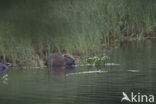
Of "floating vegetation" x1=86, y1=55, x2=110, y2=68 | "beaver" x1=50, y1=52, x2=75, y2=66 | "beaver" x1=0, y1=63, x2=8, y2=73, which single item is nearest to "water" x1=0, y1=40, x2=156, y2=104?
"beaver" x1=0, y1=63, x2=8, y2=73

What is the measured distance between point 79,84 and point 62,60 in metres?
5.62

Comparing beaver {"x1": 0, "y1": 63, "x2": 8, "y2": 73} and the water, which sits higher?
beaver {"x1": 0, "y1": 63, "x2": 8, "y2": 73}

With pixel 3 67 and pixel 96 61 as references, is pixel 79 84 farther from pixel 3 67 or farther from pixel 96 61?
pixel 96 61

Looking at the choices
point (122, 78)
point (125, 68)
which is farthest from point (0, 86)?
point (125, 68)

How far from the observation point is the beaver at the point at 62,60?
15869 millimetres

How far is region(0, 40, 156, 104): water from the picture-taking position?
8.17 metres

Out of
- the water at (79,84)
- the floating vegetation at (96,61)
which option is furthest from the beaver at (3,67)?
the floating vegetation at (96,61)

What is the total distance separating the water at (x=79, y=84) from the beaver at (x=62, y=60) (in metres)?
0.96

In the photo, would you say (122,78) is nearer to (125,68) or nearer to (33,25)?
(125,68)

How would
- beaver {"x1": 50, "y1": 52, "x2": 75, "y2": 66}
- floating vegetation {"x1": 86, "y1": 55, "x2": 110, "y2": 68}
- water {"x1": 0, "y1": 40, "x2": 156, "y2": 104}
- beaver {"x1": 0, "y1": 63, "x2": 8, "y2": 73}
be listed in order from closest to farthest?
water {"x1": 0, "y1": 40, "x2": 156, "y2": 104} → beaver {"x1": 0, "y1": 63, "x2": 8, "y2": 73} → floating vegetation {"x1": 86, "y1": 55, "x2": 110, "y2": 68} → beaver {"x1": 50, "y1": 52, "x2": 75, "y2": 66}

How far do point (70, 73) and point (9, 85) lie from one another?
9.70 feet

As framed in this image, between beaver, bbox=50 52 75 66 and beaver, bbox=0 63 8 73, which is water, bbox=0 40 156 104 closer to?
beaver, bbox=0 63 8 73

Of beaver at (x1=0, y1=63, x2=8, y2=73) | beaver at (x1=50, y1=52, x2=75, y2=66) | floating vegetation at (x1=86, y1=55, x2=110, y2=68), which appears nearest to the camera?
beaver at (x1=0, y1=63, x2=8, y2=73)

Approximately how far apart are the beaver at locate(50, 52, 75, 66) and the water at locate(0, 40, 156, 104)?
3.14 ft
